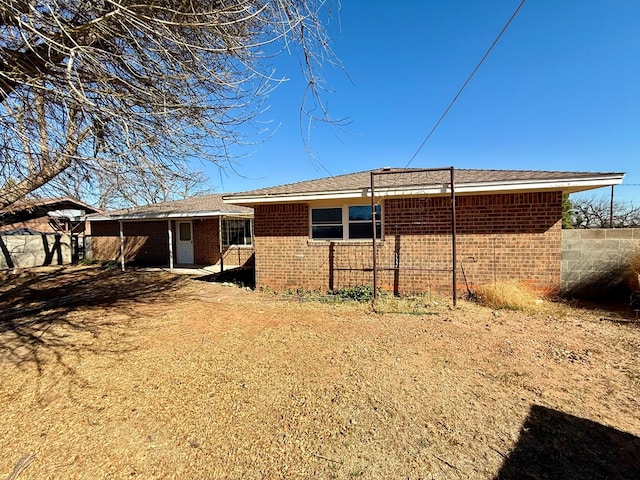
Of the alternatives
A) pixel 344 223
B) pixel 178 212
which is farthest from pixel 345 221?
pixel 178 212

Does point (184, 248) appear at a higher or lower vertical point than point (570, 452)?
higher

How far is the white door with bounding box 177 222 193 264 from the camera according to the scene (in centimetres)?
1512

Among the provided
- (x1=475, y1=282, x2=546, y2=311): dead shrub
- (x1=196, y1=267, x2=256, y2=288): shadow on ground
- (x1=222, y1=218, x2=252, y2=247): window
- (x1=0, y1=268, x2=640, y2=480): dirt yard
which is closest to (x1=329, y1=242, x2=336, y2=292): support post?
(x1=0, y1=268, x2=640, y2=480): dirt yard

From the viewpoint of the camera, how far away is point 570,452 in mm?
2369

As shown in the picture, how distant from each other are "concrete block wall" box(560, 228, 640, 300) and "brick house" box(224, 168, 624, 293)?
0.93ft

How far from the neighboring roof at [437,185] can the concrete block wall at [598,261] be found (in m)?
1.16

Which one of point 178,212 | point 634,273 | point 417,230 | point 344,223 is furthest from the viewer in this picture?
point 178,212

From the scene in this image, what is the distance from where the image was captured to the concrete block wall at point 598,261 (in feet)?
21.9

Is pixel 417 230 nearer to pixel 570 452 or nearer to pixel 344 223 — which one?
pixel 344 223

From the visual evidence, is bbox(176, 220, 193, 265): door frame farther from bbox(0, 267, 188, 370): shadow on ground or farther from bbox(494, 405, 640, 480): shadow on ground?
bbox(494, 405, 640, 480): shadow on ground

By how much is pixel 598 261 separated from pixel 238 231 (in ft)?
40.8

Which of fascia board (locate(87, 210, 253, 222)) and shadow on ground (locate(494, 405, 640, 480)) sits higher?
fascia board (locate(87, 210, 253, 222))

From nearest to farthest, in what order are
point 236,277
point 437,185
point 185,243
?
point 437,185, point 236,277, point 185,243

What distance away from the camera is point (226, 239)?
1420 centimetres
